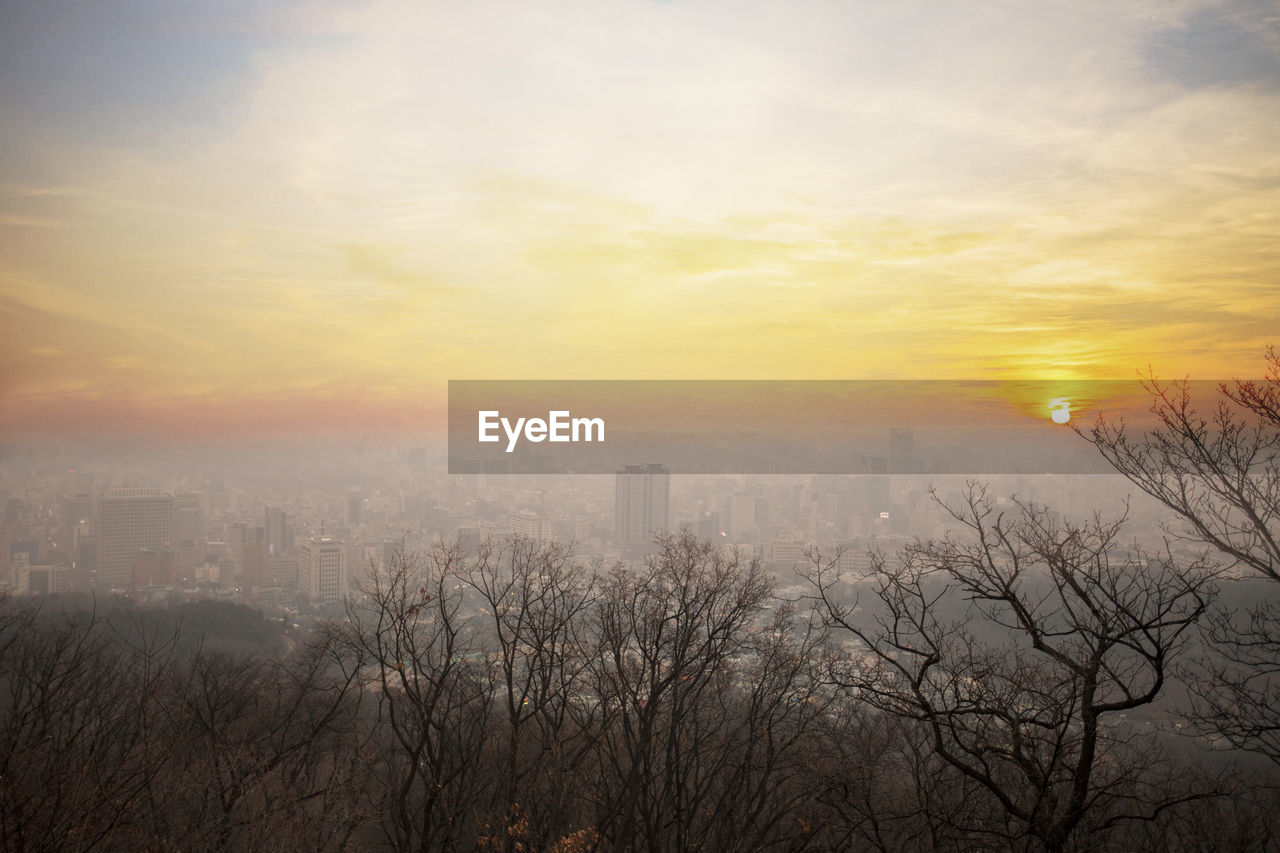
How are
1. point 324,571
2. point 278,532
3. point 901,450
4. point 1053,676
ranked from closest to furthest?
point 1053,676, point 901,450, point 324,571, point 278,532

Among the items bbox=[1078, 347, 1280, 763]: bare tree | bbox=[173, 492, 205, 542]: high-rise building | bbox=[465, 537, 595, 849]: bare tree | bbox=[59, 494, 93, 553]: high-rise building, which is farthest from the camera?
bbox=[173, 492, 205, 542]: high-rise building

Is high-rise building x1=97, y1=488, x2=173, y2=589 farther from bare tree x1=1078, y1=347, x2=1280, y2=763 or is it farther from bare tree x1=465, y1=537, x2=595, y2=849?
bare tree x1=1078, y1=347, x2=1280, y2=763

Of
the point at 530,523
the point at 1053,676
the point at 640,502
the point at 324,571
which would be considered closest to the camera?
the point at 1053,676

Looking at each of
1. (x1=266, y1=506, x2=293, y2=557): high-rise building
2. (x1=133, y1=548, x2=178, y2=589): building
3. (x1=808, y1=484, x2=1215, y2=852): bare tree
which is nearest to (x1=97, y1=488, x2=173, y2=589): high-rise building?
(x1=133, y1=548, x2=178, y2=589): building

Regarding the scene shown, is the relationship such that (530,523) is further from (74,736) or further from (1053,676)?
(1053,676)

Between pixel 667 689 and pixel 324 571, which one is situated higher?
pixel 667 689

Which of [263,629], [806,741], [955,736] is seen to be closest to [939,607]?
[806,741]

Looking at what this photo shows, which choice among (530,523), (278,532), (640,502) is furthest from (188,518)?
(640,502)
